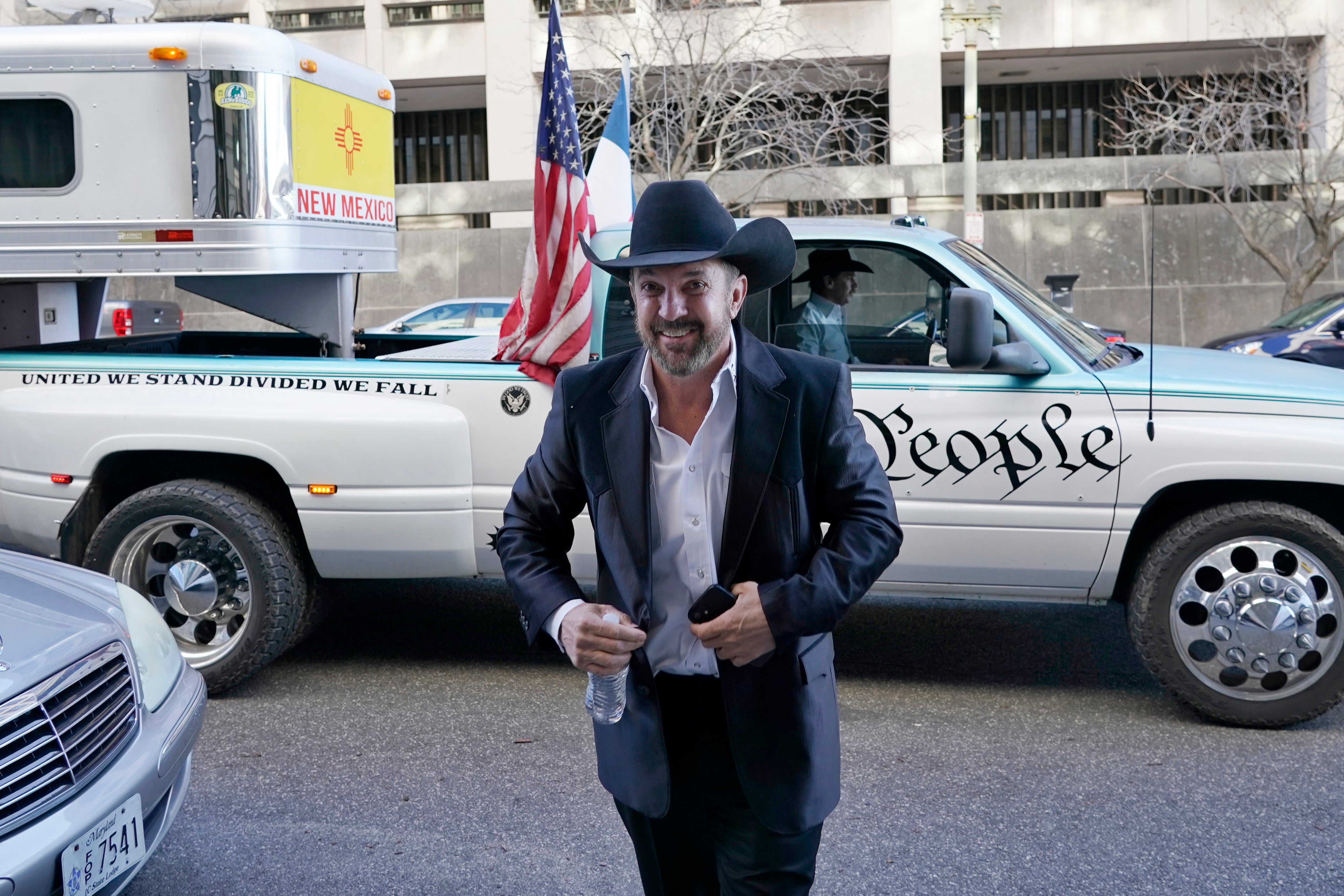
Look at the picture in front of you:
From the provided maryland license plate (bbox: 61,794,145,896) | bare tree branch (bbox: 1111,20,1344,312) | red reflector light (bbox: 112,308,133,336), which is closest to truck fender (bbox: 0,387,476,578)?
maryland license plate (bbox: 61,794,145,896)

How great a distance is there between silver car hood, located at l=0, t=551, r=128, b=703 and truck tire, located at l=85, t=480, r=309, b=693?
4.32ft

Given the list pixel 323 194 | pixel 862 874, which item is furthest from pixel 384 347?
pixel 862 874

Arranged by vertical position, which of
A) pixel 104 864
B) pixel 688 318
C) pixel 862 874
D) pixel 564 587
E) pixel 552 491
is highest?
pixel 688 318

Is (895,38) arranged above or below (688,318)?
above

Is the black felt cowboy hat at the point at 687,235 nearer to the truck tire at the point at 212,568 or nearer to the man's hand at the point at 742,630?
the man's hand at the point at 742,630

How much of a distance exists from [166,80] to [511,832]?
4.09m

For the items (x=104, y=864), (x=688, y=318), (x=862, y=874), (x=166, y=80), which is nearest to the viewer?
(x=688, y=318)

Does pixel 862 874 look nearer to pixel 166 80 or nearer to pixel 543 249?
pixel 543 249

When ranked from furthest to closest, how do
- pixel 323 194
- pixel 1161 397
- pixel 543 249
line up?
pixel 323 194
pixel 543 249
pixel 1161 397

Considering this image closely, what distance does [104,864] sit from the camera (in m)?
3.17

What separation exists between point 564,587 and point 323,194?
16.2 ft

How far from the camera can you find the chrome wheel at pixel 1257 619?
16.3 ft

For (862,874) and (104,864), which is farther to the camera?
(862,874)

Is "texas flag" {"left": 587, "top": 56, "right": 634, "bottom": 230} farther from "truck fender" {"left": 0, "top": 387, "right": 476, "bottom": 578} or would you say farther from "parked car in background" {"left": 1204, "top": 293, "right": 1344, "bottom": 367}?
"parked car in background" {"left": 1204, "top": 293, "right": 1344, "bottom": 367}
